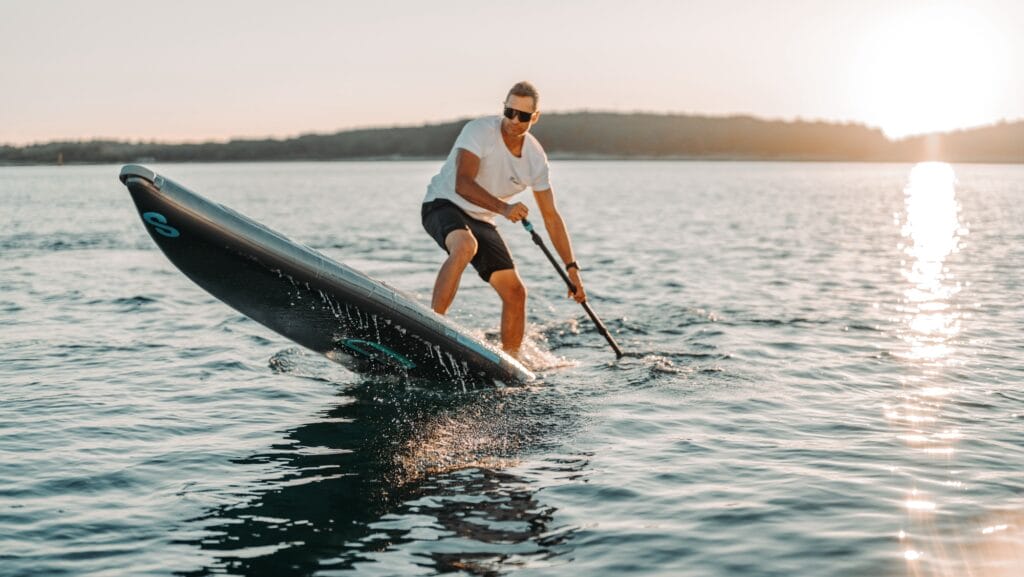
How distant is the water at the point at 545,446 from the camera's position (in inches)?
211

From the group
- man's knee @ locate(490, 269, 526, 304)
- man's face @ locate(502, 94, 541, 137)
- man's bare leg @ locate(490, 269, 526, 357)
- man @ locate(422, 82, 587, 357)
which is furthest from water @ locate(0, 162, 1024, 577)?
man's face @ locate(502, 94, 541, 137)

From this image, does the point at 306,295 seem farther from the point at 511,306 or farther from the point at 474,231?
the point at 511,306

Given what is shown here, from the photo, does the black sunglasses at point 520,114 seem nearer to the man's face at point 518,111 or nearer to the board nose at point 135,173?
the man's face at point 518,111

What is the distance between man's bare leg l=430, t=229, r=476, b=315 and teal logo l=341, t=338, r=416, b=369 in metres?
0.56

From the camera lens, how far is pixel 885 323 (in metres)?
13.1

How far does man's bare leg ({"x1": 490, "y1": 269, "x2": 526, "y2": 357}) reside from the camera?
31.7 feet

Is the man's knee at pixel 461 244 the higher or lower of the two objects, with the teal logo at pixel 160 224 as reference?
lower

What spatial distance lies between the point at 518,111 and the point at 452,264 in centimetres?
142

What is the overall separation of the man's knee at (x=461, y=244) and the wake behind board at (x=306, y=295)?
598mm

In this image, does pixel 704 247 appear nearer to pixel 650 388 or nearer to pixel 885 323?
pixel 885 323

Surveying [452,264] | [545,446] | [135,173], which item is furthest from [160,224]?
[545,446]

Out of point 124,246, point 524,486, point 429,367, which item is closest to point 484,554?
point 524,486

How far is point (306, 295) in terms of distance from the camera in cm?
823

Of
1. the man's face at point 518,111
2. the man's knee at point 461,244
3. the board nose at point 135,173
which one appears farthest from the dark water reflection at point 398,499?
the man's face at point 518,111
